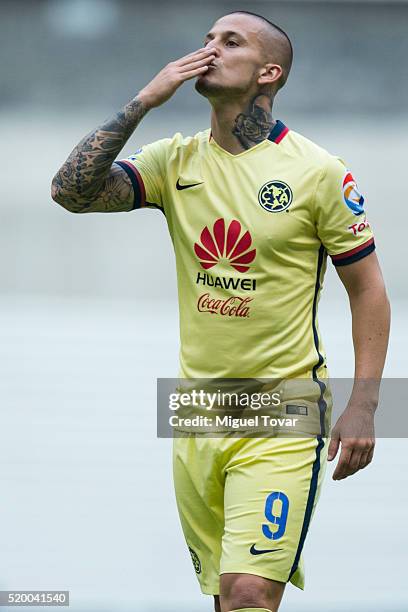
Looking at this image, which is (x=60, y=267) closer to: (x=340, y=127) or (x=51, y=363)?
(x=51, y=363)

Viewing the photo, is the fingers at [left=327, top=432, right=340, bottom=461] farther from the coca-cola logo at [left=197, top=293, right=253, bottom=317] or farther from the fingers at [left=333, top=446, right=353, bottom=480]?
the coca-cola logo at [left=197, top=293, right=253, bottom=317]

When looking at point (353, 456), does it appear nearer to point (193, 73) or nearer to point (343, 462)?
point (343, 462)

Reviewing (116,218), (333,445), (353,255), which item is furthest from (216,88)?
(116,218)

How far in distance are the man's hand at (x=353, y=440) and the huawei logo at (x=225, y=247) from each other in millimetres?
542

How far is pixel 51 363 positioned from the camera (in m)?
7.75

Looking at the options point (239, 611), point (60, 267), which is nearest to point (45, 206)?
point (60, 267)

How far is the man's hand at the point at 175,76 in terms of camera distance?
4383 mm

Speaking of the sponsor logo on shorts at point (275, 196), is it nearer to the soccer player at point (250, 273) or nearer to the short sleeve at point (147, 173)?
the soccer player at point (250, 273)

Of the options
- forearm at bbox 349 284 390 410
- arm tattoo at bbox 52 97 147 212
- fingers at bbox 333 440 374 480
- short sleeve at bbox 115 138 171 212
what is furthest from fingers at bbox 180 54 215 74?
fingers at bbox 333 440 374 480

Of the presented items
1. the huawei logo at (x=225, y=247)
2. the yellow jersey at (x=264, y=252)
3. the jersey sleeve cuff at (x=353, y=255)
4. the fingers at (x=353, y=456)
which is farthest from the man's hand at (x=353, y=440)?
the huawei logo at (x=225, y=247)

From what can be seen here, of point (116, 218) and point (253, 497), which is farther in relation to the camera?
point (116, 218)

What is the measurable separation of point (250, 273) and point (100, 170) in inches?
22.0

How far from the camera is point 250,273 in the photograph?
4332 mm

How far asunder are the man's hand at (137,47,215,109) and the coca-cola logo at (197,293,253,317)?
62cm
